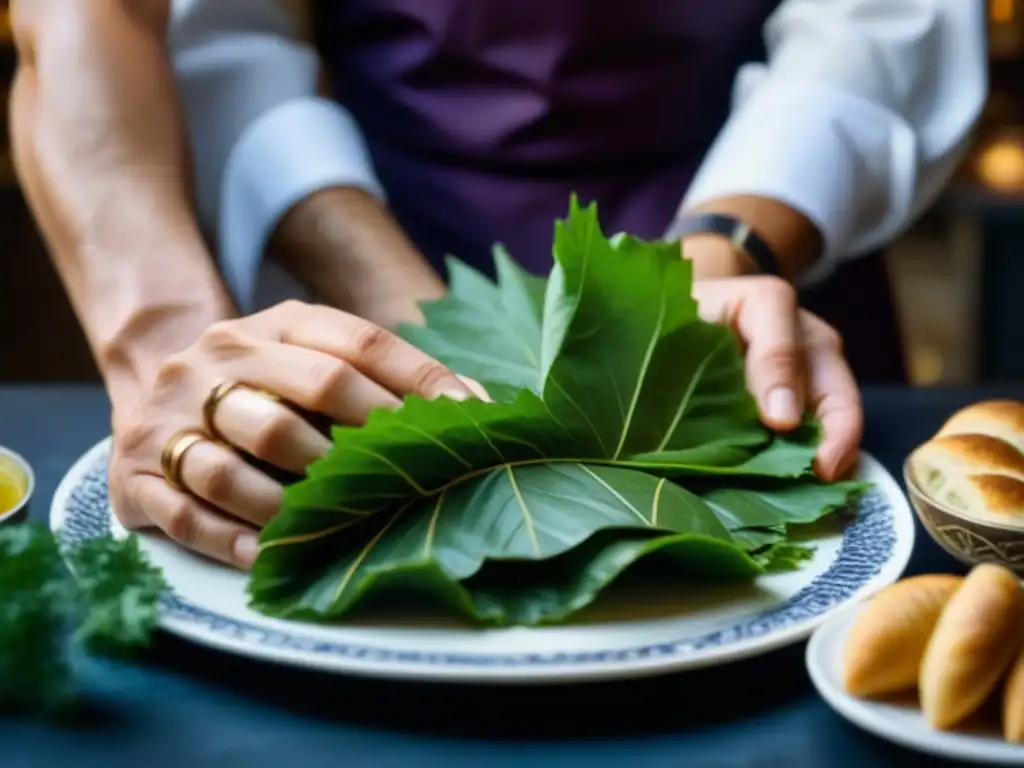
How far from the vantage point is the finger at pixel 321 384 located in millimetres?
567

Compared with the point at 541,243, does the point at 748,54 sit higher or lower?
higher

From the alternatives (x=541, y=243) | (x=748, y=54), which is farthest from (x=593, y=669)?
(x=748, y=54)

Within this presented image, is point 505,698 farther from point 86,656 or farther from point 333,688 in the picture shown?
point 86,656

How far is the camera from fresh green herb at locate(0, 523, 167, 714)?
0.45 metres

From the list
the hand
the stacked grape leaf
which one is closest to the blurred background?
the hand

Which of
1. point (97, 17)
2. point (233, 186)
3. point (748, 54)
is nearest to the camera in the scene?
point (97, 17)

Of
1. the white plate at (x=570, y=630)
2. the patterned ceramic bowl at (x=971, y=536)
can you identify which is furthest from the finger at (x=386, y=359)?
the patterned ceramic bowl at (x=971, y=536)

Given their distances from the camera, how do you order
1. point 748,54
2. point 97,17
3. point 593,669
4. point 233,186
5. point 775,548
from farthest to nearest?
point 748,54 → point 233,186 → point 97,17 → point 775,548 → point 593,669

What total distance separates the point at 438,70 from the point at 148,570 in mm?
570

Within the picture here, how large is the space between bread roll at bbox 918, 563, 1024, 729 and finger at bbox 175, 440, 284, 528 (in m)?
0.28

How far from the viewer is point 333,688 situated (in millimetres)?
476

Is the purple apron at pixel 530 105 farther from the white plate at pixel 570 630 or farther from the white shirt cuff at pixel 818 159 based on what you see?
the white plate at pixel 570 630

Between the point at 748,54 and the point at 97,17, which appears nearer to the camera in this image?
the point at 97,17

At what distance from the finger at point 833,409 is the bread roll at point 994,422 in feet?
0.15
